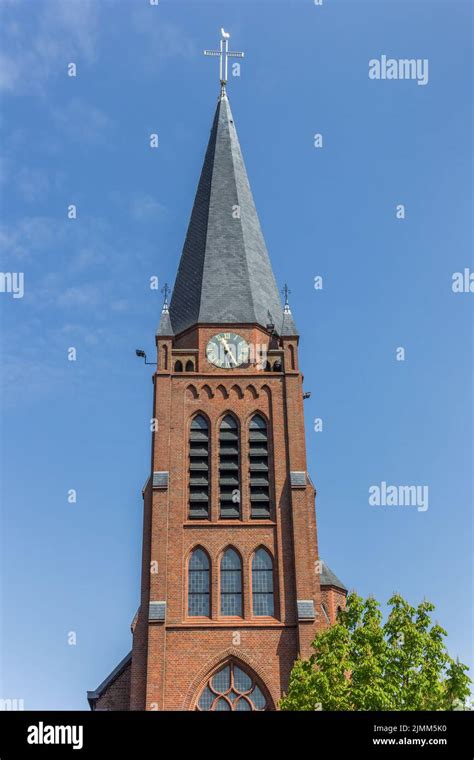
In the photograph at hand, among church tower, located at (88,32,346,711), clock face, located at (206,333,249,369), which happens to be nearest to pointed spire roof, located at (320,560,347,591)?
A: church tower, located at (88,32,346,711)

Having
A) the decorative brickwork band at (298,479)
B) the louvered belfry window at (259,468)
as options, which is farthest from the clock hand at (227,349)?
the decorative brickwork band at (298,479)

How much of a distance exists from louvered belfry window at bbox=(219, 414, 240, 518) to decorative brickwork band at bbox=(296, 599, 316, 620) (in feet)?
13.9

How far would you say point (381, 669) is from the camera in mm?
22906

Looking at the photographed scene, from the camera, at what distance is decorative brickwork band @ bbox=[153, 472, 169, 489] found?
33.9m

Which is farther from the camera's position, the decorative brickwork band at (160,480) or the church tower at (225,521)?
the decorative brickwork band at (160,480)

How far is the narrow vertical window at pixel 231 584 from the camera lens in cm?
3241

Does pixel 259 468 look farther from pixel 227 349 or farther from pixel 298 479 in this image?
pixel 227 349

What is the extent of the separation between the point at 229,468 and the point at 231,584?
460 cm

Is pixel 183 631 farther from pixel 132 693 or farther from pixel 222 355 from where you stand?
pixel 222 355

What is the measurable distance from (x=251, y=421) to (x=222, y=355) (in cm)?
370

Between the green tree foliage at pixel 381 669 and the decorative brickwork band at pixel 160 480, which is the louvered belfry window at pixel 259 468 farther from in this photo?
the green tree foliage at pixel 381 669

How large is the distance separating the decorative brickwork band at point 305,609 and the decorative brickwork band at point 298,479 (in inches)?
177

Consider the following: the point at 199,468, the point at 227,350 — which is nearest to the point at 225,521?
the point at 199,468
